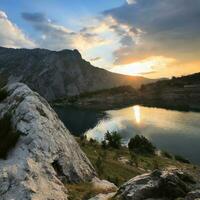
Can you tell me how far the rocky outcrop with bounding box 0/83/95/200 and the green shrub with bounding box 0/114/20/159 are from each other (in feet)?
0.15

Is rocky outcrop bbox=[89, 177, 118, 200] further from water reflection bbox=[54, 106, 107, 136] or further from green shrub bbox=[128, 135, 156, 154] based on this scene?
water reflection bbox=[54, 106, 107, 136]

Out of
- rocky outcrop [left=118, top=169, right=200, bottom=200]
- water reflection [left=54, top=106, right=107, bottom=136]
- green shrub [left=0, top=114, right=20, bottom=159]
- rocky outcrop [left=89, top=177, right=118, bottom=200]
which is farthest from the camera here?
water reflection [left=54, top=106, right=107, bottom=136]

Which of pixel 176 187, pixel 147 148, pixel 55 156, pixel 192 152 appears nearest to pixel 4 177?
pixel 55 156

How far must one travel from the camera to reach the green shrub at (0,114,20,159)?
16.3 meters

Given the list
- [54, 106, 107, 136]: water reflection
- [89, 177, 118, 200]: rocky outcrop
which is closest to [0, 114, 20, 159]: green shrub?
[89, 177, 118, 200]: rocky outcrop

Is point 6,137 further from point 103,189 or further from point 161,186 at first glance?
point 161,186

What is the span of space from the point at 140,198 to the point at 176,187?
1.49 m

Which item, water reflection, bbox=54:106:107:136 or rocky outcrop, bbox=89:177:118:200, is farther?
water reflection, bbox=54:106:107:136

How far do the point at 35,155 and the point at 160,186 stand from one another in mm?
5861

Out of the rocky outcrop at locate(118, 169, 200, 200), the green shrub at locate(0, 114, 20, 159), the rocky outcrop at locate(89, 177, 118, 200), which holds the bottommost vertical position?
the rocky outcrop at locate(89, 177, 118, 200)

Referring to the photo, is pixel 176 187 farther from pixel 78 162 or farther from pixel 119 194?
pixel 78 162

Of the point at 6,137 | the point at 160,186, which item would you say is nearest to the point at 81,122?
the point at 6,137

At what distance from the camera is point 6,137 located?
1702 cm

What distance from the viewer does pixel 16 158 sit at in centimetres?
1545
